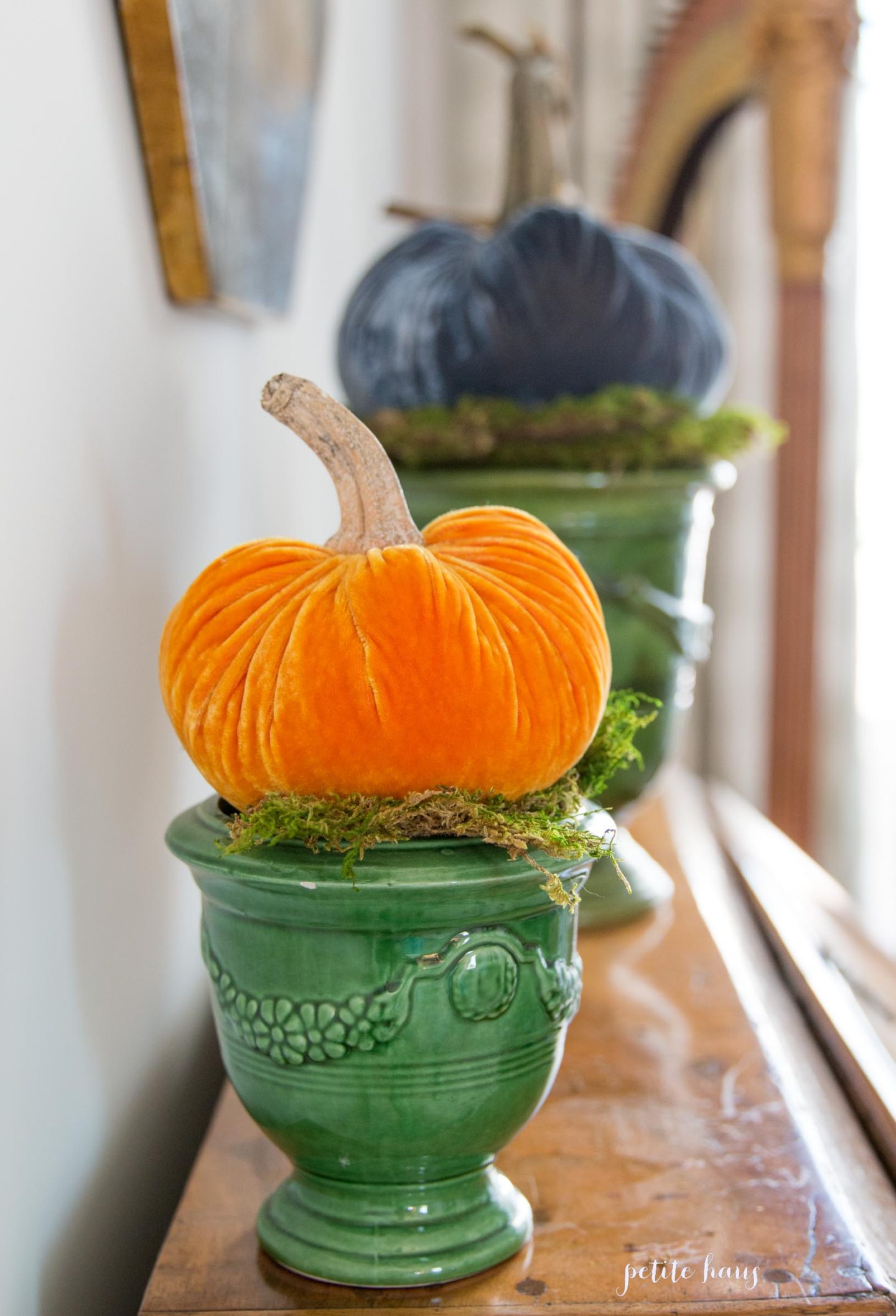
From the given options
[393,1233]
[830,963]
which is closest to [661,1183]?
[393,1233]

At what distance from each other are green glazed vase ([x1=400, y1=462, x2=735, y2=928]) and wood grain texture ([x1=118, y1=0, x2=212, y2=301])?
22cm

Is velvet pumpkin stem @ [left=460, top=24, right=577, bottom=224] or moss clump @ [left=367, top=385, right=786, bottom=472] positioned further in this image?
velvet pumpkin stem @ [left=460, top=24, right=577, bottom=224]

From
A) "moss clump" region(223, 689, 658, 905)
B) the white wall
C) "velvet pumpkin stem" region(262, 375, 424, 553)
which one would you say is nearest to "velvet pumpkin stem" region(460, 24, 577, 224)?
the white wall

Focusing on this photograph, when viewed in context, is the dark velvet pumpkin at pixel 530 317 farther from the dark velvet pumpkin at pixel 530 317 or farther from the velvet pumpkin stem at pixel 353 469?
the velvet pumpkin stem at pixel 353 469

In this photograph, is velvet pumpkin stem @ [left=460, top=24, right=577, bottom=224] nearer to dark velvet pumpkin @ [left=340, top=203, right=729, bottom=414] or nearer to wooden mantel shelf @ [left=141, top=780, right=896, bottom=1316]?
dark velvet pumpkin @ [left=340, top=203, right=729, bottom=414]

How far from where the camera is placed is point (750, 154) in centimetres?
227

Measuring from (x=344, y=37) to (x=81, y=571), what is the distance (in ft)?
3.31

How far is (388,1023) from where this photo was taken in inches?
17.3

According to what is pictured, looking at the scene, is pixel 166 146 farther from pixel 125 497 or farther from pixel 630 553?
pixel 630 553

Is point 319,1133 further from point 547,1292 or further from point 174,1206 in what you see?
point 174,1206

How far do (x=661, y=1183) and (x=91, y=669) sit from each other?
35 cm

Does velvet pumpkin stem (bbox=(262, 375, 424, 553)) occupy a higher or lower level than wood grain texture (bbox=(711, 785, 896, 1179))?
higher

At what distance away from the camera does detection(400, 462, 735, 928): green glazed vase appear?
823mm

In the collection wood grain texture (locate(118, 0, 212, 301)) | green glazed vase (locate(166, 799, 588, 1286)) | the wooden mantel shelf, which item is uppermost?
wood grain texture (locate(118, 0, 212, 301))
